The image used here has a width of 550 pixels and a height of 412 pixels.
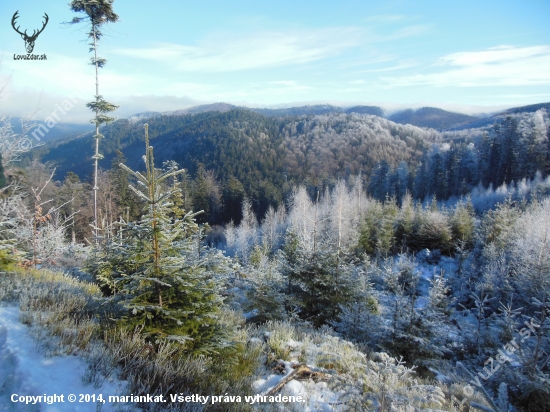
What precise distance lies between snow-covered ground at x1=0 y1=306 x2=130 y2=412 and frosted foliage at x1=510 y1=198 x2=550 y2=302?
16.5 m

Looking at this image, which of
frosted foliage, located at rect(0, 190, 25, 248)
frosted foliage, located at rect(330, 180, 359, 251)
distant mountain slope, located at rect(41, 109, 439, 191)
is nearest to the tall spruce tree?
Answer: frosted foliage, located at rect(0, 190, 25, 248)

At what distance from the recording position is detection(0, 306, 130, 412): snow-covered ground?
8.58 ft

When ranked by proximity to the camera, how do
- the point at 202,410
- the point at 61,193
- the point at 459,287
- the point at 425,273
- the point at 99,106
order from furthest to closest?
1. the point at 61,193
2. the point at 425,273
3. the point at 459,287
4. the point at 99,106
5. the point at 202,410

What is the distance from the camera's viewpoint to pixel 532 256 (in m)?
18.6

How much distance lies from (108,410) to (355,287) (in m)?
8.70

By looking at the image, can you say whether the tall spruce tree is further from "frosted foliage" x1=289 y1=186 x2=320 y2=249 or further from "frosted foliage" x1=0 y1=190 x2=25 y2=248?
"frosted foliage" x1=289 y1=186 x2=320 y2=249

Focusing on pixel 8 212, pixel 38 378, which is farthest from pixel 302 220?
pixel 38 378

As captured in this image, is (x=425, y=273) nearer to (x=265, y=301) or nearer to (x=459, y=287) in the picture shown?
(x=459, y=287)

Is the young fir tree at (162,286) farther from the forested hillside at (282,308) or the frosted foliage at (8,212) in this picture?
the frosted foliage at (8,212)

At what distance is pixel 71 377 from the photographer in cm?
302

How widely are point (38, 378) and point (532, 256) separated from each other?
2432cm

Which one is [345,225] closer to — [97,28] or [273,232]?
[273,232]

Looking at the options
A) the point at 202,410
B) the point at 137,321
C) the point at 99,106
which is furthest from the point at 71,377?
the point at 99,106

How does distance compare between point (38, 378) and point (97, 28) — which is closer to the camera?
point (38, 378)
